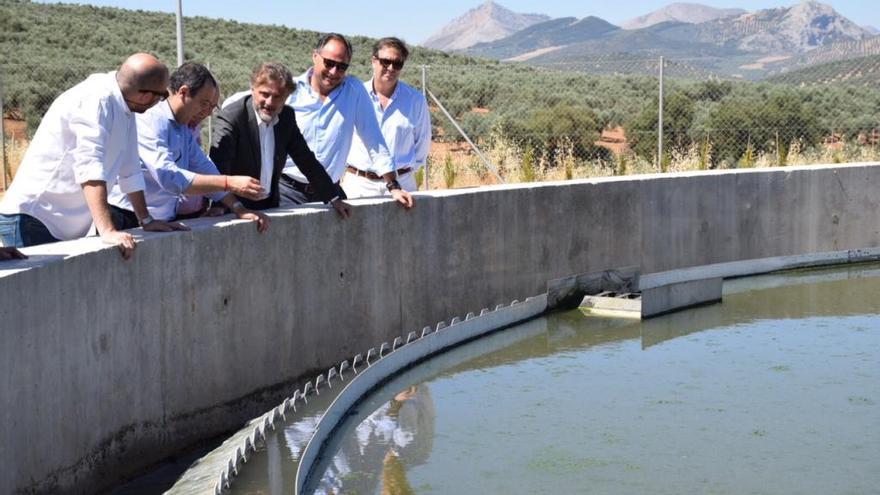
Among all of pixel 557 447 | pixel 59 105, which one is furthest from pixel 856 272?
pixel 59 105

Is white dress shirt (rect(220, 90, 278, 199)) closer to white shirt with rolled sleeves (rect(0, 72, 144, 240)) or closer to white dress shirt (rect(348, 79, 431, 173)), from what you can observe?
white dress shirt (rect(348, 79, 431, 173))

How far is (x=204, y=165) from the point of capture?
655 centimetres

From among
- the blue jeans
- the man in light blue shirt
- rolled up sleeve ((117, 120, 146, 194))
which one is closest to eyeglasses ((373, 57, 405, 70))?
the man in light blue shirt

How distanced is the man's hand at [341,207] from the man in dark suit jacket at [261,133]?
12.4 inches

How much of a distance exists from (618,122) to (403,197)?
18.0 meters

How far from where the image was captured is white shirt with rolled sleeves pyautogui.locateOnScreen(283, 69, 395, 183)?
7.60 meters

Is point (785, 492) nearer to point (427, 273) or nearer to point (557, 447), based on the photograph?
point (557, 447)

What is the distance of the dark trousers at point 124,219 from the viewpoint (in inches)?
240

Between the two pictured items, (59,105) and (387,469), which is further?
(387,469)

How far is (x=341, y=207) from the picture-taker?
757 centimetres

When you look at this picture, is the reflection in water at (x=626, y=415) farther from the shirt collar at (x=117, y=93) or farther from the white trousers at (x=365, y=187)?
the shirt collar at (x=117, y=93)

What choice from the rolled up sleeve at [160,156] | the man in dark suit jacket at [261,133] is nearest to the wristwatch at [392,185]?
the man in dark suit jacket at [261,133]

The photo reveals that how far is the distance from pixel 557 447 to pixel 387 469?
0.90m

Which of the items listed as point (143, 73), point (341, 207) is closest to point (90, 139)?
point (143, 73)
